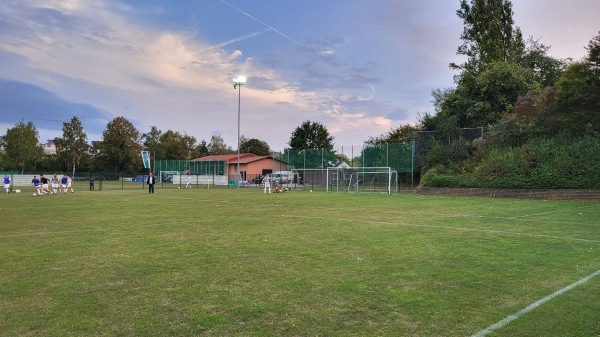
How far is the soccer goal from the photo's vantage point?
35.8 m

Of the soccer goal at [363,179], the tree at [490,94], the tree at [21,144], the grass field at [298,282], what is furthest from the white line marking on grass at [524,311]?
the tree at [21,144]

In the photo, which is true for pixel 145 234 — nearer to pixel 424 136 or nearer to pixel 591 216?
pixel 591 216

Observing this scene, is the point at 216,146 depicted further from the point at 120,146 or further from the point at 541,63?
the point at 541,63

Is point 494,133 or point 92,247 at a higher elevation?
point 494,133

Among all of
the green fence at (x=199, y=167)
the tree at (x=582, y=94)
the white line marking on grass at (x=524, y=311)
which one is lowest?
the white line marking on grass at (x=524, y=311)

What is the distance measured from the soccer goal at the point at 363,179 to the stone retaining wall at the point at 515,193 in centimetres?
365

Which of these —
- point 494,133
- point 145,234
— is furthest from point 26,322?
→ point 494,133

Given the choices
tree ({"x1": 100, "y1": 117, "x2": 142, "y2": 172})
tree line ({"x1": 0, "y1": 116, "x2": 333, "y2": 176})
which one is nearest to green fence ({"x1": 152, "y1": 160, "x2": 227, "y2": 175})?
tree line ({"x1": 0, "y1": 116, "x2": 333, "y2": 176})

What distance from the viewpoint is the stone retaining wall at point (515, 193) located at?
25.2 m

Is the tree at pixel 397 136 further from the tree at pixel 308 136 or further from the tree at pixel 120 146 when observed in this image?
the tree at pixel 120 146

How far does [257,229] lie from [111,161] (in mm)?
87875

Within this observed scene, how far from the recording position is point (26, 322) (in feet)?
14.5

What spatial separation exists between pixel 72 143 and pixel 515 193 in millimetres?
87851

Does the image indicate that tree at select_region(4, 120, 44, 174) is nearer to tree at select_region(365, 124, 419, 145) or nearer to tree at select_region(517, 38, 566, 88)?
A: tree at select_region(365, 124, 419, 145)
